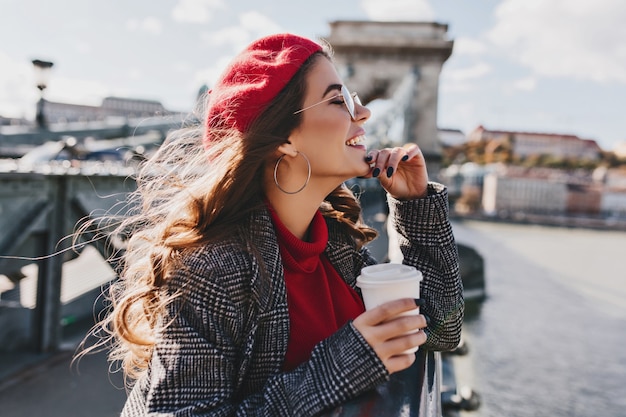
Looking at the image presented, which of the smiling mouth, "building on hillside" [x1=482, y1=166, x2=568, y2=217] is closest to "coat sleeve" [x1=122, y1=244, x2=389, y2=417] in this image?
the smiling mouth

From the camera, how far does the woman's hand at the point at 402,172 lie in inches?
46.8

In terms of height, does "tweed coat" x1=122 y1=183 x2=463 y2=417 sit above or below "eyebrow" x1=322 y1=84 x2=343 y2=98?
below

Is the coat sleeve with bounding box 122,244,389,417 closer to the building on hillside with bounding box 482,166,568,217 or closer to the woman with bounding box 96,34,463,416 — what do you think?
the woman with bounding box 96,34,463,416

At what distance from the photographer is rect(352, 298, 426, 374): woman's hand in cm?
81

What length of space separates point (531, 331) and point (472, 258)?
7.84ft

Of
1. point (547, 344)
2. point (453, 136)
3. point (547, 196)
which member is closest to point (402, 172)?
point (547, 344)

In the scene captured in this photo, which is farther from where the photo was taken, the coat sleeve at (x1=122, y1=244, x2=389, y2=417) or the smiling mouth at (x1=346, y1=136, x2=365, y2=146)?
the smiling mouth at (x1=346, y1=136, x2=365, y2=146)

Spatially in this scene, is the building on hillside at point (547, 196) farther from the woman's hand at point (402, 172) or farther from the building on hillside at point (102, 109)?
the woman's hand at point (402, 172)

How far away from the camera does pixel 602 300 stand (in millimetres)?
18812

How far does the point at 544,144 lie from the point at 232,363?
330ft

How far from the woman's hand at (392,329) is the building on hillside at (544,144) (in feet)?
316

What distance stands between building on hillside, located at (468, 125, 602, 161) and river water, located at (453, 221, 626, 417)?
2812 inches

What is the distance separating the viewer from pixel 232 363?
936mm

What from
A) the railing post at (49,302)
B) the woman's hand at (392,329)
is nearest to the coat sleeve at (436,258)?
the woman's hand at (392,329)
